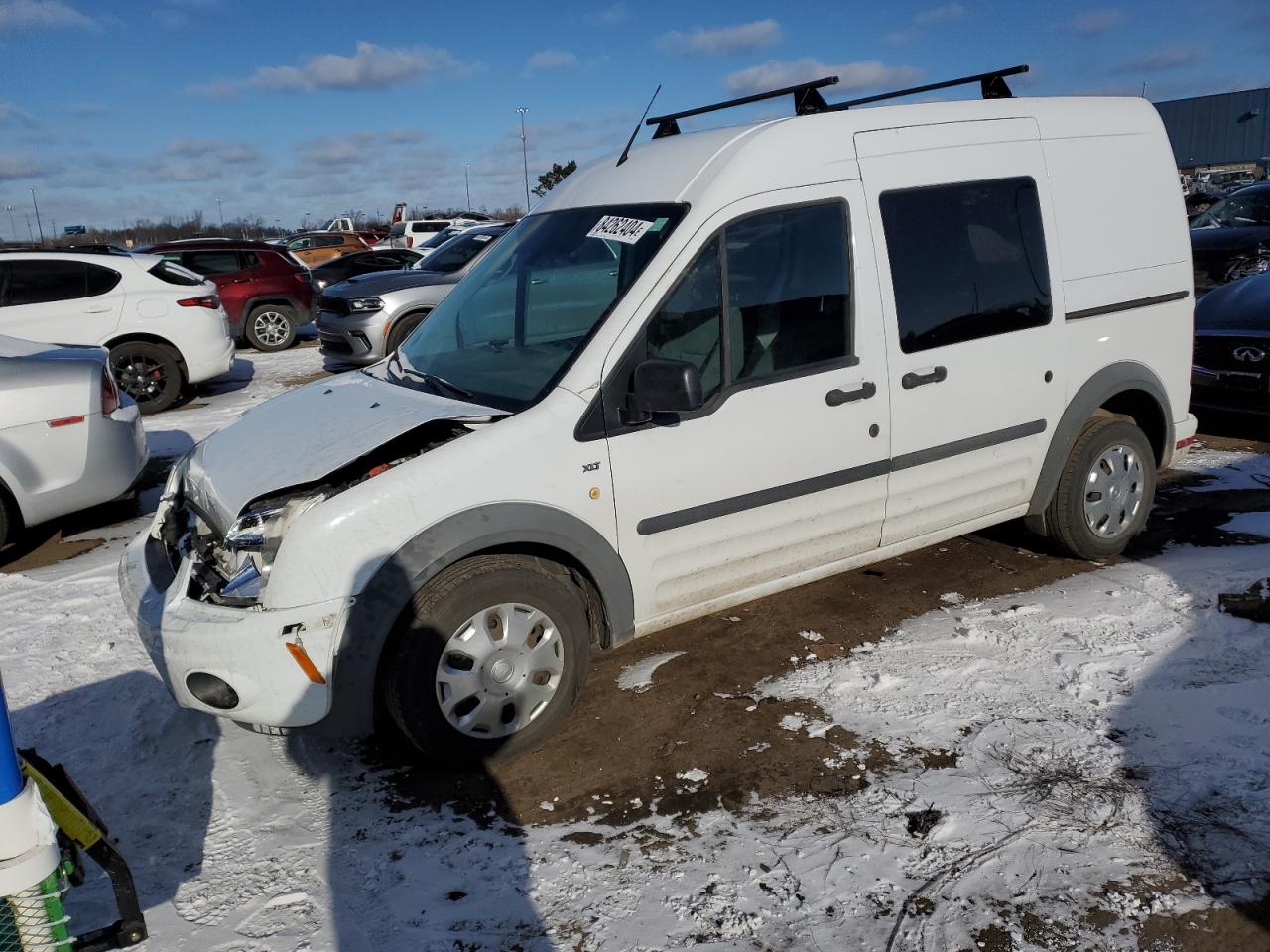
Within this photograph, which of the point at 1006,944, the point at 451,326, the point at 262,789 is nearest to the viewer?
the point at 1006,944

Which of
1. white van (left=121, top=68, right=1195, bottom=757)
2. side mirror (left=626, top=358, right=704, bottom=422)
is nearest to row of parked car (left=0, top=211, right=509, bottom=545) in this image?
white van (left=121, top=68, right=1195, bottom=757)

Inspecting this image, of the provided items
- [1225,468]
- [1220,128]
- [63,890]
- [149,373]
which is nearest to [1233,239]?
[1225,468]

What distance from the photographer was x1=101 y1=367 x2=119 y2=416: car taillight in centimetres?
606

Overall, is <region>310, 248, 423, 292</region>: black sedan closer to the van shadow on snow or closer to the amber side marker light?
the van shadow on snow

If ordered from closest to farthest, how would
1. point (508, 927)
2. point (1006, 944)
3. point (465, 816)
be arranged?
point (1006, 944)
point (508, 927)
point (465, 816)

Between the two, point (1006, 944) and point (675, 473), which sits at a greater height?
point (675, 473)

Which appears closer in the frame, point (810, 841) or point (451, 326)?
point (810, 841)

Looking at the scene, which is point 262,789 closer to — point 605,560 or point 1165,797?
point 605,560

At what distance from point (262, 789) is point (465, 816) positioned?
778 millimetres

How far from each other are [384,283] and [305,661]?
366 inches

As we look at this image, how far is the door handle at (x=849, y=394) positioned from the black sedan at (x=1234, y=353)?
4.58m

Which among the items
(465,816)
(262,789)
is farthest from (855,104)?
(262,789)

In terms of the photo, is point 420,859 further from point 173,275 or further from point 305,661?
point 173,275

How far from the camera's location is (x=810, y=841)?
3.05m
